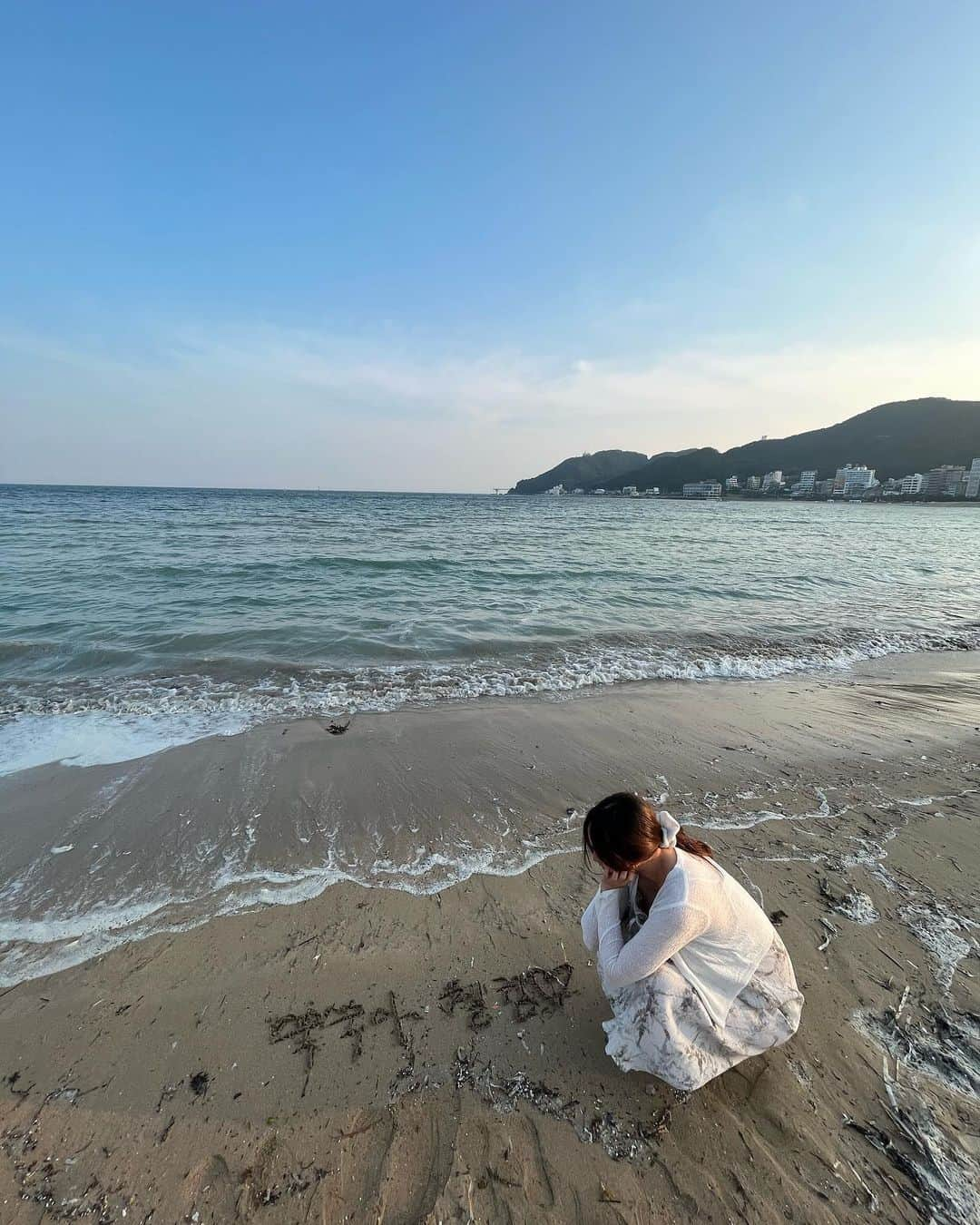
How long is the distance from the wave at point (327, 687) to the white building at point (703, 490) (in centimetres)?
14623

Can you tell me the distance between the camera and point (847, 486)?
121 m

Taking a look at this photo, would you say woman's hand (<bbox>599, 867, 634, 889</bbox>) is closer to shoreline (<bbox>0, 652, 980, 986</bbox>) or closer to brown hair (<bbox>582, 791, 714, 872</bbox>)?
brown hair (<bbox>582, 791, 714, 872</bbox>)

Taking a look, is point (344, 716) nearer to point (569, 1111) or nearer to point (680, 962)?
point (569, 1111)

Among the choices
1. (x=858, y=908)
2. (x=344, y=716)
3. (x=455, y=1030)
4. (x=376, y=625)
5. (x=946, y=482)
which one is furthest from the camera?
(x=946, y=482)

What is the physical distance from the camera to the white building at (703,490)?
472 ft

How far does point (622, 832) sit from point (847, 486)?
148 m

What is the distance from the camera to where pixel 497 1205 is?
2.00 meters

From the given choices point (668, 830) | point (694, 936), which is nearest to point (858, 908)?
point (694, 936)

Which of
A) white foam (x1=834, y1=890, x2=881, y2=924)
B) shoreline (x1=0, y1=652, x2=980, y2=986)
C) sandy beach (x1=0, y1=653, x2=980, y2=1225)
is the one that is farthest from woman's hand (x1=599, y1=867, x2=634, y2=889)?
white foam (x1=834, y1=890, x2=881, y2=924)

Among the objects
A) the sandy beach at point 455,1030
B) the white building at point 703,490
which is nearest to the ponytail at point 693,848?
the sandy beach at point 455,1030

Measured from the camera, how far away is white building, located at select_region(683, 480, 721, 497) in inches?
5669

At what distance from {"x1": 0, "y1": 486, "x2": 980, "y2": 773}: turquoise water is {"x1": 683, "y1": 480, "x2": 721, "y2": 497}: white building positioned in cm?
12967

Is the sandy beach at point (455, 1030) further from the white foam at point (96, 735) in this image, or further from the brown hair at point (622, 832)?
the brown hair at point (622, 832)

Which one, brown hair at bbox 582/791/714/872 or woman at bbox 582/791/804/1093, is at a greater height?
brown hair at bbox 582/791/714/872
